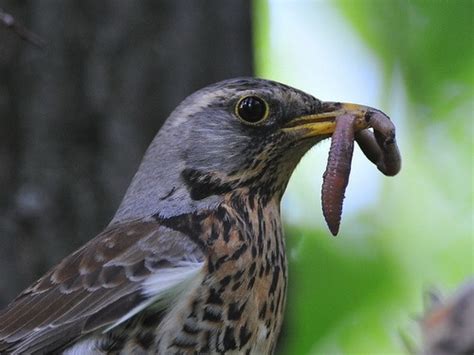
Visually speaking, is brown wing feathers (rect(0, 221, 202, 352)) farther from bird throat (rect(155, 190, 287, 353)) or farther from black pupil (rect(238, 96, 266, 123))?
black pupil (rect(238, 96, 266, 123))

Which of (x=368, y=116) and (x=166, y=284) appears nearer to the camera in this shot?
(x=166, y=284)

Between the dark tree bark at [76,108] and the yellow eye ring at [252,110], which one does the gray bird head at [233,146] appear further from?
the dark tree bark at [76,108]

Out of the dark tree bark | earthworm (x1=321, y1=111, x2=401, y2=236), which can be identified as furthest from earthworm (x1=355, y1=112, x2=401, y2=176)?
the dark tree bark

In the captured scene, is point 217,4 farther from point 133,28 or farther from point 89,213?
point 89,213

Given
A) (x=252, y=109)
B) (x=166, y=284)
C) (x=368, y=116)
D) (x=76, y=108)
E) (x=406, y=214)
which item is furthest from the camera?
(x=406, y=214)

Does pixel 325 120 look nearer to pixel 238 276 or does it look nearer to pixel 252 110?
pixel 252 110

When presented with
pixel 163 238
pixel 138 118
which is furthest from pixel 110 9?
pixel 163 238

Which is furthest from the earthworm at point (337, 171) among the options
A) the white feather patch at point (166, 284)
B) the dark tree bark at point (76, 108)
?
the dark tree bark at point (76, 108)

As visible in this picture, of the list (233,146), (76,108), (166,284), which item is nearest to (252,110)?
(233,146)
